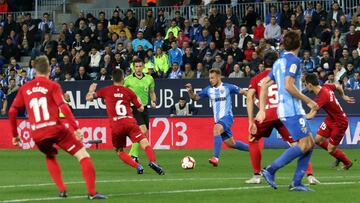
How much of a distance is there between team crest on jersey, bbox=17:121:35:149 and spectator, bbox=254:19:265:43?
844cm

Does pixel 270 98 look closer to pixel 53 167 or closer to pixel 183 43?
pixel 53 167

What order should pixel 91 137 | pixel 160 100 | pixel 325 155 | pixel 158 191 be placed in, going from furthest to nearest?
1. pixel 160 100
2. pixel 91 137
3. pixel 325 155
4. pixel 158 191

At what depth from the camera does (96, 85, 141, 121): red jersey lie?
21391 millimetres

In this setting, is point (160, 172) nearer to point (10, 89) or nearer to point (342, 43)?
point (342, 43)

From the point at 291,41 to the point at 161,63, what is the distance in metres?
21.4

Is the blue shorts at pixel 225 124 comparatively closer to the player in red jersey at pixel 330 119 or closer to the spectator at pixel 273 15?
the player in red jersey at pixel 330 119

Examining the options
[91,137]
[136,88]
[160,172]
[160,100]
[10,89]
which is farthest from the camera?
[10,89]

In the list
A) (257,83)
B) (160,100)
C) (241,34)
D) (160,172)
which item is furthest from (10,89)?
(257,83)

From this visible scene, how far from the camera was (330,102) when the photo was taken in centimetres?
2192

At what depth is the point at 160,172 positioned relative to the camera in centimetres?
2109

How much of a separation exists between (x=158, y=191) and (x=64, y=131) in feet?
7.11

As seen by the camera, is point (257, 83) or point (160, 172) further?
point (160, 172)

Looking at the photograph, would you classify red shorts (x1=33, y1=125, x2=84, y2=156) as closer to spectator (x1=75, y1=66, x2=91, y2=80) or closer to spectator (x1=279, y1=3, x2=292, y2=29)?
spectator (x1=279, y1=3, x2=292, y2=29)

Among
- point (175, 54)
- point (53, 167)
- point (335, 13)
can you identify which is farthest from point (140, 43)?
point (53, 167)
